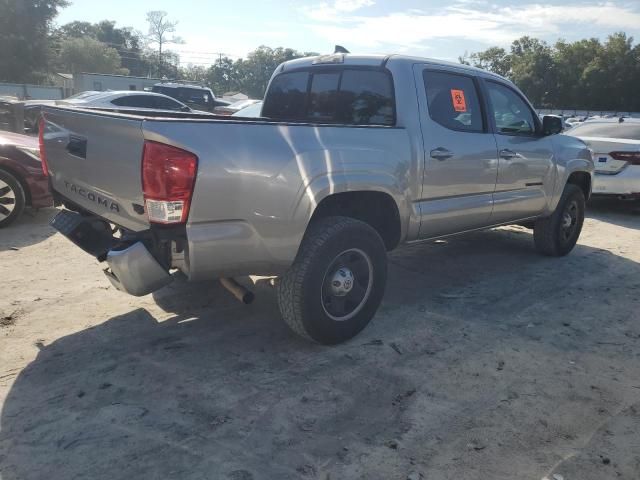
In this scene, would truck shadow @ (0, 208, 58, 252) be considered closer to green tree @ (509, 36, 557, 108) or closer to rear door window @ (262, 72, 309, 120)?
rear door window @ (262, 72, 309, 120)

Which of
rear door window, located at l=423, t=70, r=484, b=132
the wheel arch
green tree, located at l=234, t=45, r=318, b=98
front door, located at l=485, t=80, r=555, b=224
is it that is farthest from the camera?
green tree, located at l=234, t=45, r=318, b=98

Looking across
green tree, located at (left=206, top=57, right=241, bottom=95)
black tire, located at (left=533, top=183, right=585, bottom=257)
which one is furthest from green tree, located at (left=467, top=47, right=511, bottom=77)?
black tire, located at (left=533, top=183, right=585, bottom=257)

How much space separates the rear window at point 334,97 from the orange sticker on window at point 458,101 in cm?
72

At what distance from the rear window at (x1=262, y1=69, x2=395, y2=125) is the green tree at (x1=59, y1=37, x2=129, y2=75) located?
82715 mm

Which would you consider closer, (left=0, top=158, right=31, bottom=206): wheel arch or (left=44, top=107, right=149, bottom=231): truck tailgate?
(left=44, top=107, right=149, bottom=231): truck tailgate

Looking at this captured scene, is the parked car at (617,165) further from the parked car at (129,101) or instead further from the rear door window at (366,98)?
the parked car at (129,101)

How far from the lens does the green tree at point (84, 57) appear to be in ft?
253

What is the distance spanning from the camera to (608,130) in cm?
947

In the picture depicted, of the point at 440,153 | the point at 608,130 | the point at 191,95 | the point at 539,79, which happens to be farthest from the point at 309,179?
the point at 539,79

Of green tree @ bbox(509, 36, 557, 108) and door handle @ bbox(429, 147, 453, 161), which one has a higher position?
green tree @ bbox(509, 36, 557, 108)

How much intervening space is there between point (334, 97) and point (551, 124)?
7.70ft

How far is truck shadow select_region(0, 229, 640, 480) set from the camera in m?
2.52

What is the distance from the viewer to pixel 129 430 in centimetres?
Result: 268

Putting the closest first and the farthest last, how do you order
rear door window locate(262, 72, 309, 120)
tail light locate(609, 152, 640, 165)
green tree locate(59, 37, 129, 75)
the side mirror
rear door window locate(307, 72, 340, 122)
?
rear door window locate(307, 72, 340, 122) < rear door window locate(262, 72, 309, 120) < the side mirror < tail light locate(609, 152, 640, 165) < green tree locate(59, 37, 129, 75)
